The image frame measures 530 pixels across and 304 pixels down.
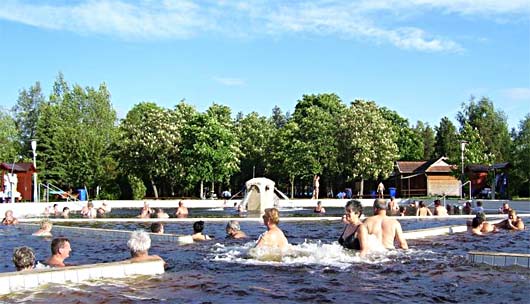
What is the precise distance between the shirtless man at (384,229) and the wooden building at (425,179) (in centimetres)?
4769

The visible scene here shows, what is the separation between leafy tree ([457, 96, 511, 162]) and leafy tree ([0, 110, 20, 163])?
56.6 meters

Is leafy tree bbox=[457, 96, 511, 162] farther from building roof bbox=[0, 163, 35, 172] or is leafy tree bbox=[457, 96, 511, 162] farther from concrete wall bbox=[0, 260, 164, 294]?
concrete wall bbox=[0, 260, 164, 294]

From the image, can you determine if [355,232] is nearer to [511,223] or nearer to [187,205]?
[511,223]

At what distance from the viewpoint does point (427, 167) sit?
6050 centimetres

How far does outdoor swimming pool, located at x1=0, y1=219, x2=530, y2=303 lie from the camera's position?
8086 millimetres

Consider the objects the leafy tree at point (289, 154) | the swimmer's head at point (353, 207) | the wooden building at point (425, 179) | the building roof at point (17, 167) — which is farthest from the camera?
the wooden building at point (425, 179)

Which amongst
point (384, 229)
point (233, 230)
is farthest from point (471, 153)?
point (384, 229)

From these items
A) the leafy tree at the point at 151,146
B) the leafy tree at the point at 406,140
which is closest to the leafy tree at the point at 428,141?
the leafy tree at the point at 406,140

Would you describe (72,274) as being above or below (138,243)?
below

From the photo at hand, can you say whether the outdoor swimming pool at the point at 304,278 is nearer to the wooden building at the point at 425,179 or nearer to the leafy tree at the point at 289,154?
the leafy tree at the point at 289,154

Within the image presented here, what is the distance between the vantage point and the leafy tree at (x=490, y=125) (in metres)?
76.0

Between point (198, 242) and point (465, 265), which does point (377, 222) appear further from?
point (198, 242)

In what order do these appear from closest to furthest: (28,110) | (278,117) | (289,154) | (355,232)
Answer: (355,232) < (289,154) < (28,110) < (278,117)

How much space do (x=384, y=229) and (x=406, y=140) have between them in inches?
2756
